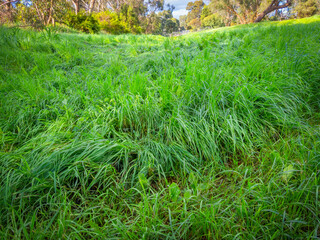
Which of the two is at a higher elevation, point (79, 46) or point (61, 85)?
point (79, 46)

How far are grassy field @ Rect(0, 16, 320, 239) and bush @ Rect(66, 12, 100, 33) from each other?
329 inches

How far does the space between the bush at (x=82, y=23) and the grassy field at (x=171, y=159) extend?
836 cm

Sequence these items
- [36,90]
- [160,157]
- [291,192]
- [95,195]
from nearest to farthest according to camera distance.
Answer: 1. [291,192]
2. [95,195]
3. [160,157]
4. [36,90]

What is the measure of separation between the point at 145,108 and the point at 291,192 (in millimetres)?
1295

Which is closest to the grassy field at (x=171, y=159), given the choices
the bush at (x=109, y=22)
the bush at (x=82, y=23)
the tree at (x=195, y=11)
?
the bush at (x=82, y=23)

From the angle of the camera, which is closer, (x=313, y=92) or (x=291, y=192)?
(x=291, y=192)

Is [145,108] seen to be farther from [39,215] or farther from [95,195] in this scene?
[39,215]

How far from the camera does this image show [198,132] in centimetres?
145

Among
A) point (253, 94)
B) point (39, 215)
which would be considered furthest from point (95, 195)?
point (253, 94)

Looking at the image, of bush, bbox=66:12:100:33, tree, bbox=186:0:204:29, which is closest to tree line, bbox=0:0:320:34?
bush, bbox=66:12:100:33

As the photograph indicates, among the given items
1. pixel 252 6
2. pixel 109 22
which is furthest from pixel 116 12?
pixel 252 6

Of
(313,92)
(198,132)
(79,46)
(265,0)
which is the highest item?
(265,0)

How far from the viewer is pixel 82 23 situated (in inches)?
356

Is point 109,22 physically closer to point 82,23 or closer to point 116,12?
point 82,23
